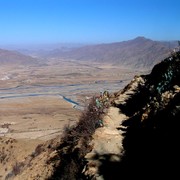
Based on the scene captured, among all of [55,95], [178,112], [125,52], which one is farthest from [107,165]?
[125,52]

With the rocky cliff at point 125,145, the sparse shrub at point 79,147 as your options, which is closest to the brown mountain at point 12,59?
the sparse shrub at point 79,147

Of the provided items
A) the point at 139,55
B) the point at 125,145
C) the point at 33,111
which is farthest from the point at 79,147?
the point at 139,55

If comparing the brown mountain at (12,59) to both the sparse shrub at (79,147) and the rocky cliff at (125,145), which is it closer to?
the sparse shrub at (79,147)

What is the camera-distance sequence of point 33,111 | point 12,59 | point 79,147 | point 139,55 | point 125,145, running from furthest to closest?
point 12,59, point 139,55, point 33,111, point 79,147, point 125,145

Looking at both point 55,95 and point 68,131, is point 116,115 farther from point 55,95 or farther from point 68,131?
point 55,95

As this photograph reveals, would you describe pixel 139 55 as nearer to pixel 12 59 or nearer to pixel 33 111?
pixel 12 59

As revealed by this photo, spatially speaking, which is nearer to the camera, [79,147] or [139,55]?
[79,147]

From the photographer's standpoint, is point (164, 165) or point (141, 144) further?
point (141, 144)

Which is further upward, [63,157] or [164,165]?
[164,165]
